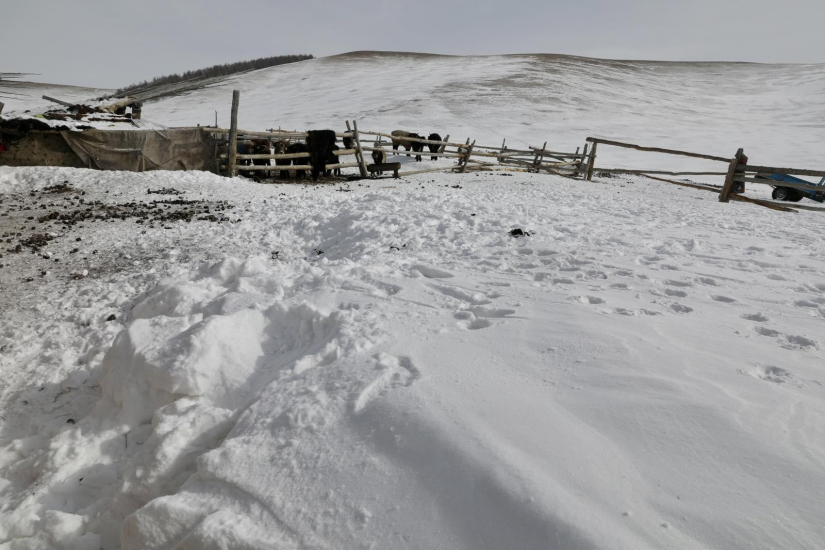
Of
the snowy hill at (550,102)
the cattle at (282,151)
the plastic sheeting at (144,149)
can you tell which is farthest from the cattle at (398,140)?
the snowy hill at (550,102)

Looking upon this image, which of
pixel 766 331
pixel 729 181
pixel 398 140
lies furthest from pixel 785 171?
pixel 398 140

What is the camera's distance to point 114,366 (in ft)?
10.7

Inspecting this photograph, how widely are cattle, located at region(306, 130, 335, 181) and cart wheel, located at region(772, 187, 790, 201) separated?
14.7 m

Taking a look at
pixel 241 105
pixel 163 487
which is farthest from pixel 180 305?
pixel 241 105

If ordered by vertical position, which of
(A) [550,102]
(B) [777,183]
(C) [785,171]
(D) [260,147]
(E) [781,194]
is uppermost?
(A) [550,102]

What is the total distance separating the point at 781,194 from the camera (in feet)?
50.5

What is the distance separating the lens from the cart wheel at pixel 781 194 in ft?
50.1

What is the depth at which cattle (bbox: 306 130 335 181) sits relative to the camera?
44.2ft

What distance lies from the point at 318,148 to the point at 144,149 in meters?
4.47

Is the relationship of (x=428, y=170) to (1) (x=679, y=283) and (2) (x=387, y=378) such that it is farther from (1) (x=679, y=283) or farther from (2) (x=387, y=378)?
(2) (x=387, y=378)

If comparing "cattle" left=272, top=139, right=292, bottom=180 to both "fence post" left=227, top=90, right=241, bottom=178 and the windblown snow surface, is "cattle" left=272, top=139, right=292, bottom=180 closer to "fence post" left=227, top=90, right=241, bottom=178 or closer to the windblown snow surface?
"fence post" left=227, top=90, right=241, bottom=178

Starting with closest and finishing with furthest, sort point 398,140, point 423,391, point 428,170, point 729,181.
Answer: point 423,391 < point 729,181 < point 428,170 < point 398,140

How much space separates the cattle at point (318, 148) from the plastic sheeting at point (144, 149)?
8.66 feet

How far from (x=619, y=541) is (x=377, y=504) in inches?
35.7
